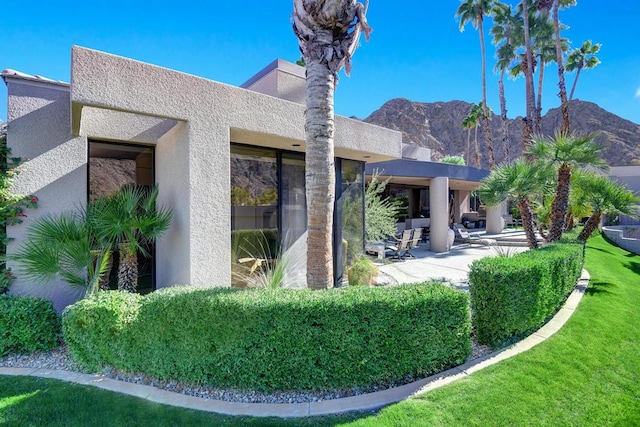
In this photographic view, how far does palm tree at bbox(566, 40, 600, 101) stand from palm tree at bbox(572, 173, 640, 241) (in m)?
26.6

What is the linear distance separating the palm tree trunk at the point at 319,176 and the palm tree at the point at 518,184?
576cm

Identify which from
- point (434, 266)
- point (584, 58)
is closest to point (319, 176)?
point (434, 266)

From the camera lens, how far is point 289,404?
3.77 metres

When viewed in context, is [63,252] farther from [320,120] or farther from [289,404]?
[320,120]

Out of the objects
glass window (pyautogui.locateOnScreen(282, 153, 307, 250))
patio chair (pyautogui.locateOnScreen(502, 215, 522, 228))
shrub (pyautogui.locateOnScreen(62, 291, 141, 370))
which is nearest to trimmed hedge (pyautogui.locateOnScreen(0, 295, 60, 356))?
shrub (pyautogui.locateOnScreen(62, 291, 141, 370))

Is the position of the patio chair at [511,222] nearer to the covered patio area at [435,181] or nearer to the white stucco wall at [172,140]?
the covered patio area at [435,181]

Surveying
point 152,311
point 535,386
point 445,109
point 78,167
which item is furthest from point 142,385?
point 445,109

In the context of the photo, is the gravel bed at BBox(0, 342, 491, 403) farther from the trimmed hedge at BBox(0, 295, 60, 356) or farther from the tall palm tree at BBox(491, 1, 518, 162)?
the tall palm tree at BBox(491, 1, 518, 162)

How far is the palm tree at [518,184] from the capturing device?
343 inches

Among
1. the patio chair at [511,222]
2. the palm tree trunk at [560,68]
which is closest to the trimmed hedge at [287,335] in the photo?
the palm tree trunk at [560,68]

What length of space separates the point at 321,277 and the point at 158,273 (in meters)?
3.85

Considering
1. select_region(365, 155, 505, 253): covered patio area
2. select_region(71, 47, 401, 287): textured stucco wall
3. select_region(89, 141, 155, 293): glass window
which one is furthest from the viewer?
select_region(365, 155, 505, 253): covered patio area

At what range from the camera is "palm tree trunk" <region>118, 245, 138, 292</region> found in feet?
19.4

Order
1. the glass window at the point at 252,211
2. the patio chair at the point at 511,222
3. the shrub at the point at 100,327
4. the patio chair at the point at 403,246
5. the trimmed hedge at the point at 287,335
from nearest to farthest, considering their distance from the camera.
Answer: the trimmed hedge at the point at 287,335, the shrub at the point at 100,327, the glass window at the point at 252,211, the patio chair at the point at 403,246, the patio chair at the point at 511,222
